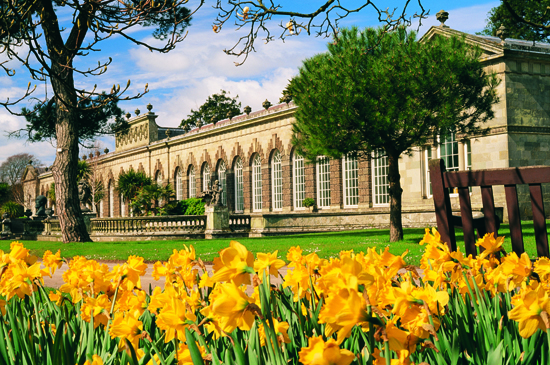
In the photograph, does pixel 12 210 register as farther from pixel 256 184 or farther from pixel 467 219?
pixel 467 219

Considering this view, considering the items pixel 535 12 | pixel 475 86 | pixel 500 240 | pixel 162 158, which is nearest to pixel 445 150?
pixel 475 86

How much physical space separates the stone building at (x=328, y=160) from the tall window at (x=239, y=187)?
0.24 ft

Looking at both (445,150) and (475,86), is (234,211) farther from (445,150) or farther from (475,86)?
(475,86)

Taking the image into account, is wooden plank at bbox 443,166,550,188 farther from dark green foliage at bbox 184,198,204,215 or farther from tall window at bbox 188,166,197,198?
tall window at bbox 188,166,197,198

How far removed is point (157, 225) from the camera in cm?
2458

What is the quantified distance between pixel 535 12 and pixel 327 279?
121 feet

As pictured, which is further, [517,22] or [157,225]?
[517,22]

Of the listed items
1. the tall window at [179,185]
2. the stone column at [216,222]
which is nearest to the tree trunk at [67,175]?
the stone column at [216,222]

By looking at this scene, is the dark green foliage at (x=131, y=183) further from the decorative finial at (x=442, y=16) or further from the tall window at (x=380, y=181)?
the decorative finial at (x=442, y=16)

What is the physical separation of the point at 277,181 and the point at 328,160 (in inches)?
625

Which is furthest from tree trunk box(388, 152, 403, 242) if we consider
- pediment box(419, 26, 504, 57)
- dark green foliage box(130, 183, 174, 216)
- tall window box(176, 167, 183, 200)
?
tall window box(176, 167, 183, 200)

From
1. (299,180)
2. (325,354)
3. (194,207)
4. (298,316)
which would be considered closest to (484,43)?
(299,180)

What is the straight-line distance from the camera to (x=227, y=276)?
1.51 metres

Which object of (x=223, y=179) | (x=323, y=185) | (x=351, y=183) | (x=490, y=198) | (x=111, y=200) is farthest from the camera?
(x=111, y=200)
